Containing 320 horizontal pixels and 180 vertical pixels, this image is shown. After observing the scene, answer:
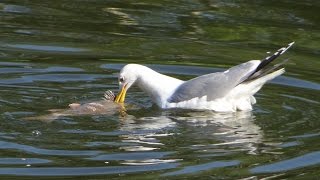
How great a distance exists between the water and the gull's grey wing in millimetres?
198

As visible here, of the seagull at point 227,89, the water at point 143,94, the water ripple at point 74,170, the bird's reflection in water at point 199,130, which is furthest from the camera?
the seagull at point 227,89

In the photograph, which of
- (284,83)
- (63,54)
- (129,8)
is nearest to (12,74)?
(63,54)

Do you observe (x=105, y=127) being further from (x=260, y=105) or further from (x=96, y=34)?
(x=96, y=34)

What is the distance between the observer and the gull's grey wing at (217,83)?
32.4ft

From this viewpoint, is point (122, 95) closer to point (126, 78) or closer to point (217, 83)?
point (126, 78)

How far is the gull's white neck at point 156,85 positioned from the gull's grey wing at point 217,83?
0.73ft

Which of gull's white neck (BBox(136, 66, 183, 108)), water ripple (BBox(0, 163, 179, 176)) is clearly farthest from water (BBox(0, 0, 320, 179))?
gull's white neck (BBox(136, 66, 183, 108))

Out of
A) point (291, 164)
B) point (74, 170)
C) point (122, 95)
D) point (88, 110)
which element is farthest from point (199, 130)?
point (74, 170)

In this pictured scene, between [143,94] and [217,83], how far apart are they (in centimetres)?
121

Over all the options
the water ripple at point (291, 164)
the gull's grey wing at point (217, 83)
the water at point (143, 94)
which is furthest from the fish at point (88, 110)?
the water ripple at point (291, 164)

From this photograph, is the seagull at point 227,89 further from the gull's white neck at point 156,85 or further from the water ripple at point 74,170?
the water ripple at point 74,170

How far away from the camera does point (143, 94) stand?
35.9ft

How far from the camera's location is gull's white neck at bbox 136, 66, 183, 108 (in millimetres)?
10234

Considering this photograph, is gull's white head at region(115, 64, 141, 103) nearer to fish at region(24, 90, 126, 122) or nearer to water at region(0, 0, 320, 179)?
water at region(0, 0, 320, 179)
